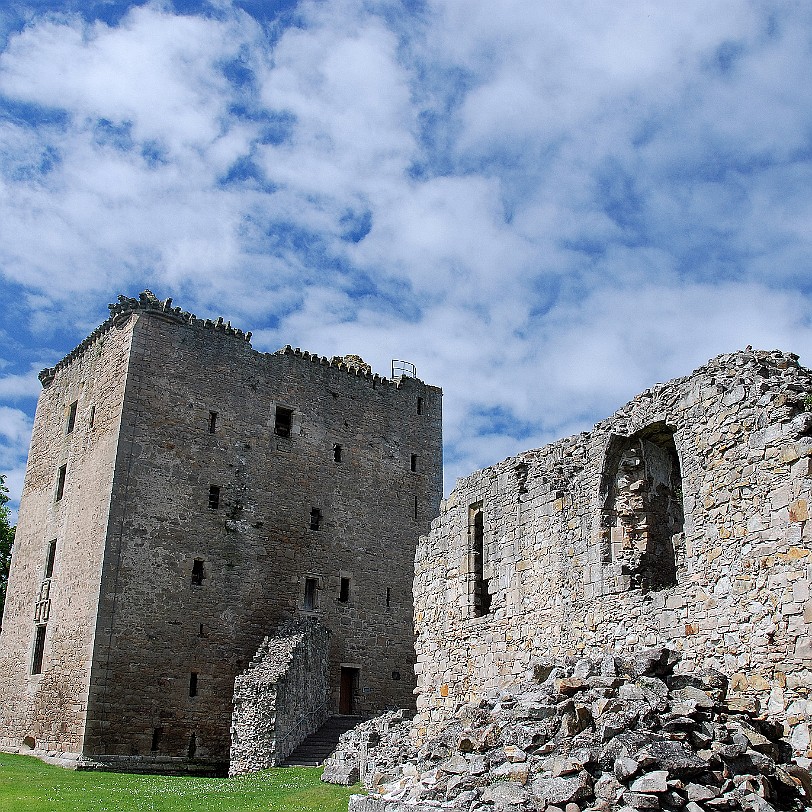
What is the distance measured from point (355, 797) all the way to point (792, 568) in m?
5.16

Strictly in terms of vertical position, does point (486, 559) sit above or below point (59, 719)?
above

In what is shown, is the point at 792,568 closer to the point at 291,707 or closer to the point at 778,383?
the point at 778,383

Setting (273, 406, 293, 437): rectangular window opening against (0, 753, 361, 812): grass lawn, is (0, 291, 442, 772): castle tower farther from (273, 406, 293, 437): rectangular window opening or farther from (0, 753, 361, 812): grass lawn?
(0, 753, 361, 812): grass lawn

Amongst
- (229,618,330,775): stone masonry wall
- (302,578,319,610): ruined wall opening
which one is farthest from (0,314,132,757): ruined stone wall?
(302,578,319,610): ruined wall opening

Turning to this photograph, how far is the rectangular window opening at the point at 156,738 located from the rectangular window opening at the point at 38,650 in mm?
4205

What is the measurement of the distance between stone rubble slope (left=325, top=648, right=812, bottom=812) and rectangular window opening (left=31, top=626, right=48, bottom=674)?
648 inches

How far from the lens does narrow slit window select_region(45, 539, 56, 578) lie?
25.1m

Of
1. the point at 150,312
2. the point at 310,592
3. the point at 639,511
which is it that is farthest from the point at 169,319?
the point at 639,511

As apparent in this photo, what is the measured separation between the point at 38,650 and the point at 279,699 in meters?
7.09

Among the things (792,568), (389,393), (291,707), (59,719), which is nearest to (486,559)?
(792,568)

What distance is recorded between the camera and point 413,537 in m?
28.5

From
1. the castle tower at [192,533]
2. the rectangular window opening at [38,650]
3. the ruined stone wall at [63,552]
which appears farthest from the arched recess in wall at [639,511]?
the rectangular window opening at [38,650]

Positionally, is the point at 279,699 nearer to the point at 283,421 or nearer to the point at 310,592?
the point at 310,592

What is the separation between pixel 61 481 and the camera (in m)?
26.2
